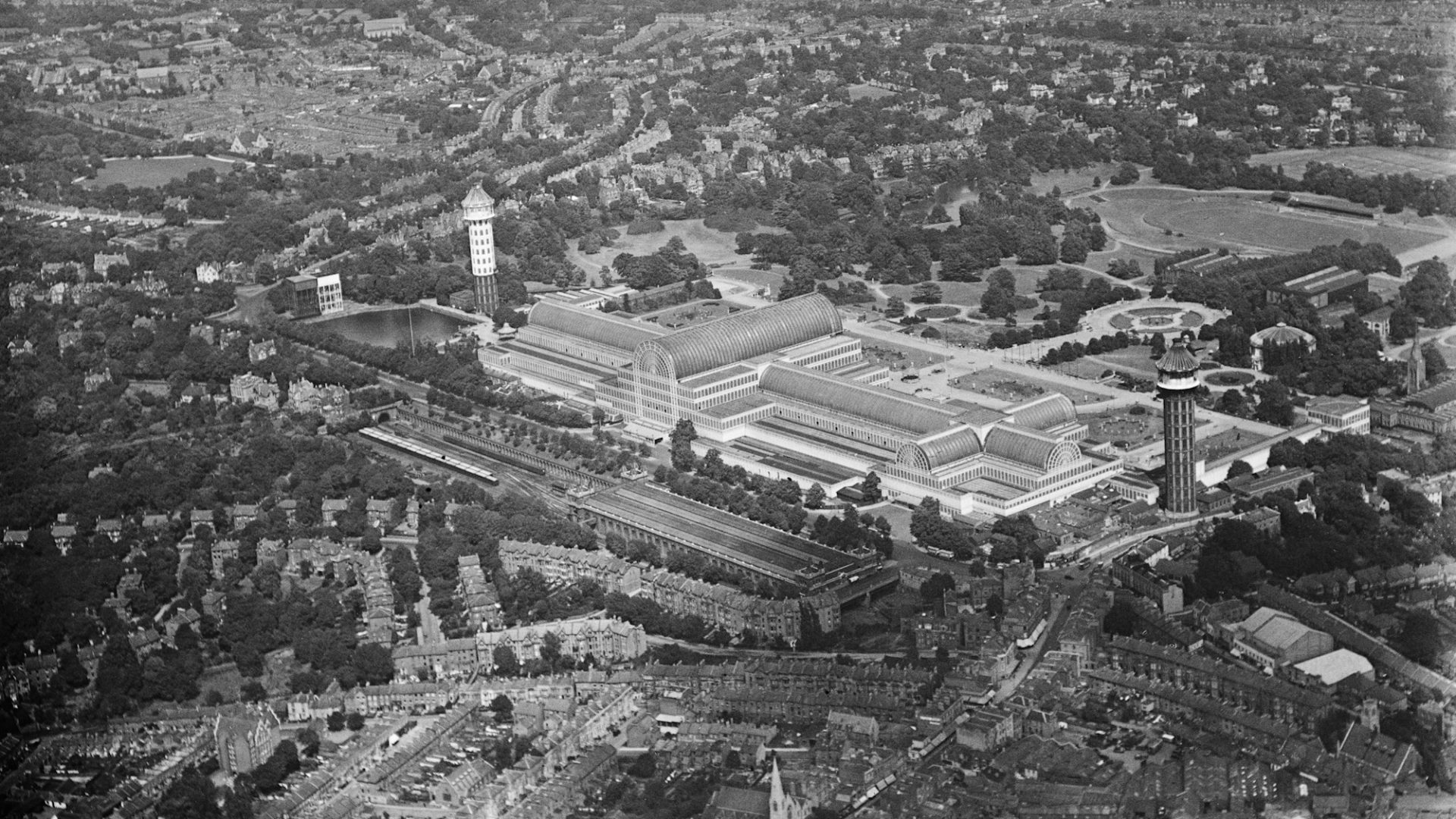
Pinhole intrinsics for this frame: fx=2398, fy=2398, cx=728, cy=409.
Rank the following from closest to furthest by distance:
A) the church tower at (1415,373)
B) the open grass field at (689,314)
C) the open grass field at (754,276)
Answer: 1. the church tower at (1415,373)
2. the open grass field at (689,314)
3. the open grass field at (754,276)

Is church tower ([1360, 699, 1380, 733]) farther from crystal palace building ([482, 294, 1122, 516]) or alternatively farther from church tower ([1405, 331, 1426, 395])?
church tower ([1405, 331, 1426, 395])

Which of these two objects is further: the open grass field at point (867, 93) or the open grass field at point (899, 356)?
the open grass field at point (867, 93)

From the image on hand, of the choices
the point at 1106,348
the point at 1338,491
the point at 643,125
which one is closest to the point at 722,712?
the point at 1338,491

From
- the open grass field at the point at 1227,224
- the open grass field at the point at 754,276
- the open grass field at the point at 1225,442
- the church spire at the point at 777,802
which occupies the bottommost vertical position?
the open grass field at the point at 1227,224

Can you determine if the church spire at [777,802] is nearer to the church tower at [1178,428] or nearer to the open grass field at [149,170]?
the church tower at [1178,428]

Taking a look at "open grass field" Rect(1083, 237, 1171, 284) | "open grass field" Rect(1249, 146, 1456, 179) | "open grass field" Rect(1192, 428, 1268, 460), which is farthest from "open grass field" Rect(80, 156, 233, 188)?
"open grass field" Rect(1192, 428, 1268, 460)

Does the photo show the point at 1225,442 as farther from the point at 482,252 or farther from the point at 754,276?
the point at 482,252

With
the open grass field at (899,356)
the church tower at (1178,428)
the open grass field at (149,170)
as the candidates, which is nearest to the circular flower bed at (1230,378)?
the open grass field at (899,356)
